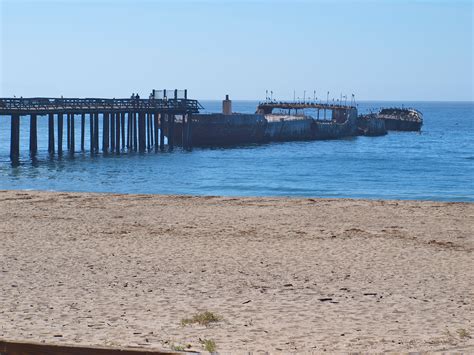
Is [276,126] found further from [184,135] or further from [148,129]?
[148,129]

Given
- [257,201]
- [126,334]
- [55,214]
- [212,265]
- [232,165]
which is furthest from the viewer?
[232,165]

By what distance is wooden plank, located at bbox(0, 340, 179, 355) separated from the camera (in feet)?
27.7

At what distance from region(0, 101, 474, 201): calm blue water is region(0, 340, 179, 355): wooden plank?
3218cm

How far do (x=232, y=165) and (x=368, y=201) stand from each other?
96.8 feet

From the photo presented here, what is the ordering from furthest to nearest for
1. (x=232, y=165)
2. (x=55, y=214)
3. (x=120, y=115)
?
(x=120, y=115) → (x=232, y=165) → (x=55, y=214)

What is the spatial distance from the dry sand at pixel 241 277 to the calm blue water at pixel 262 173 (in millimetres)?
15256

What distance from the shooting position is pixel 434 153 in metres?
79.4

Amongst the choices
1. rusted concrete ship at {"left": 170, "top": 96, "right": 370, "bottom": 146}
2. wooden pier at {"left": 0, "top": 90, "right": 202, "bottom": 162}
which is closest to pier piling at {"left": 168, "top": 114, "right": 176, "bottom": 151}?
wooden pier at {"left": 0, "top": 90, "right": 202, "bottom": 162}

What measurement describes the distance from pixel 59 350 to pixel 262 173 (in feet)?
150

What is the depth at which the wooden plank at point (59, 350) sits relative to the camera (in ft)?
27.7

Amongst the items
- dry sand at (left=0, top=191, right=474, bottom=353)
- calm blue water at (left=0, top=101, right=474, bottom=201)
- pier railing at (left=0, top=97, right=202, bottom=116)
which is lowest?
calm blue water at (left=0, top=101, right=474, bottom=201)

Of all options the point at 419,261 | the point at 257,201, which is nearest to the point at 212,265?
the point at 419,261

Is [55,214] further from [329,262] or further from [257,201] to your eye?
[329,262]

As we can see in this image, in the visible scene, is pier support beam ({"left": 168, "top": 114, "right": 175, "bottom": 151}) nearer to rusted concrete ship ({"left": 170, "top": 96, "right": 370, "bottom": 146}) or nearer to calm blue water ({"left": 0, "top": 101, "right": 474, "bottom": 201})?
calm blue water ({"left": 0, "top": 101, "right": 474, "bottom": 201})
